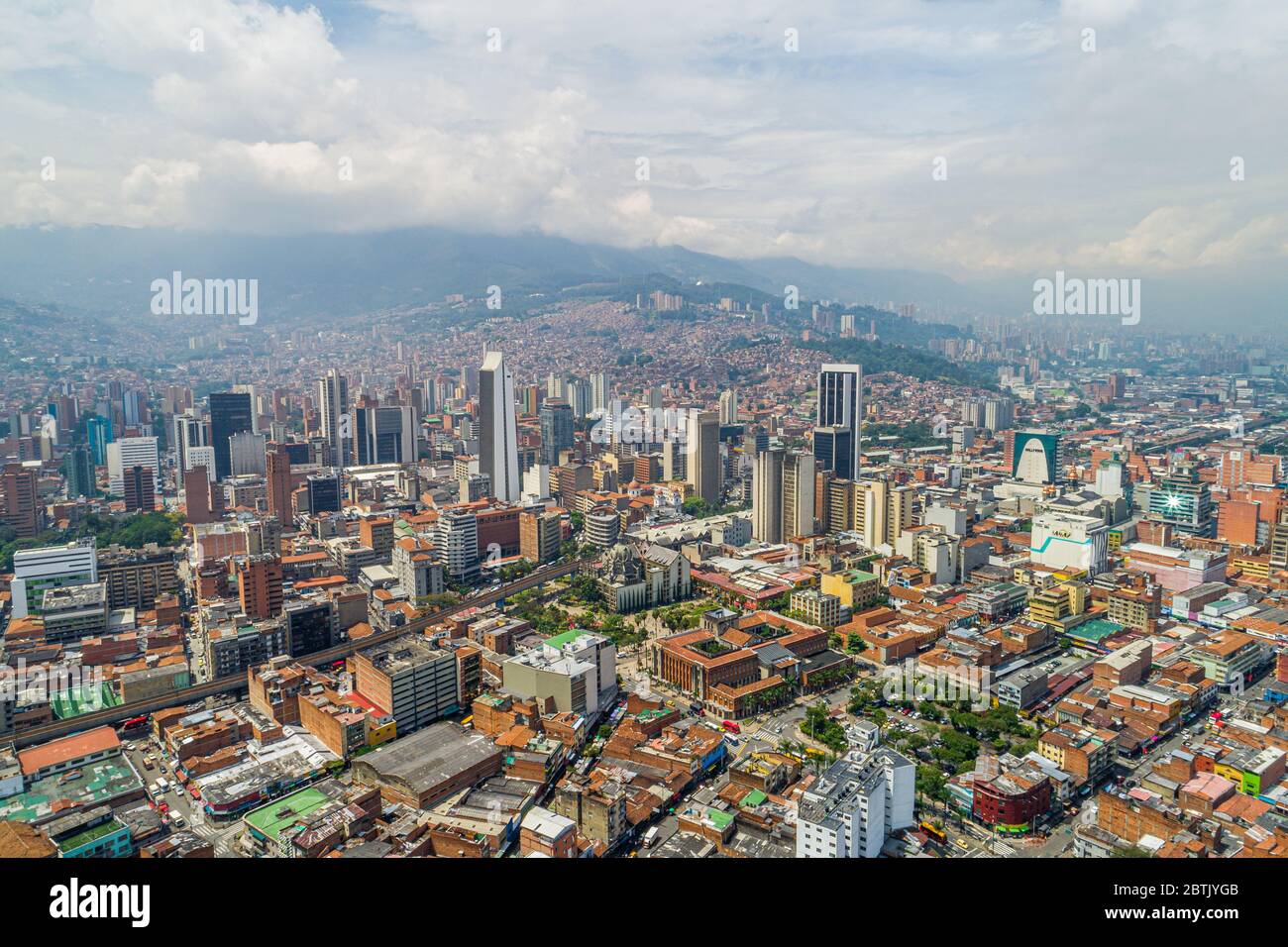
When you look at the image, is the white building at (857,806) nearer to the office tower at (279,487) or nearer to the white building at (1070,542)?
the white building at (1070,542)

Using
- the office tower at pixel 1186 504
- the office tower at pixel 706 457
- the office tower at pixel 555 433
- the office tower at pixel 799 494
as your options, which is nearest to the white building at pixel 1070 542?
the office tower at pixel 1186 504

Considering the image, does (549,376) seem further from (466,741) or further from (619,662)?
(466,741)

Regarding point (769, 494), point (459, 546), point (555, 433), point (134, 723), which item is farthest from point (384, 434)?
point (134, 723)

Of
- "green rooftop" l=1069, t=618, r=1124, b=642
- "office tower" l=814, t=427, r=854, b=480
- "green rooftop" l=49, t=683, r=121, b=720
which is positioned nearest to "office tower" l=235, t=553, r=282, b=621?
"green rooftop" l=49, t=683, r=121, b=720

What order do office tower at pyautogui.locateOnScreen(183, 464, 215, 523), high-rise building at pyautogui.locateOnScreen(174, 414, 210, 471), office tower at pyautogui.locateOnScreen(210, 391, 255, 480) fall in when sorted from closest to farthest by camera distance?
office tower at pyautogui.locateOnScreen(183, 464, 215, 523)
office tower at pyautogui.locateOnScreen(210, 391, 255, 480)
high-rise building at pyautogui.locateOnScreen(174, 414, 210, 471)

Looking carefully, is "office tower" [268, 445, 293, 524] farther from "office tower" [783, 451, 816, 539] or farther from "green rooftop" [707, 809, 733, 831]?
"green rooftop" [707, 809, 733, 831]

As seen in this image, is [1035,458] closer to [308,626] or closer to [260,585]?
[308,626]
